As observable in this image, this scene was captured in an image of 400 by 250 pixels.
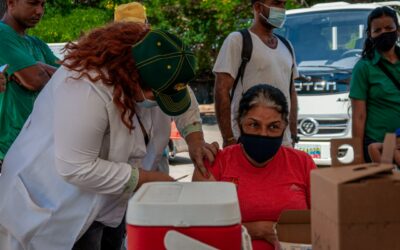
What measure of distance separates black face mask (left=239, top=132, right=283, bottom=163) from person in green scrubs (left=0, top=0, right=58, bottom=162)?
1.06 m

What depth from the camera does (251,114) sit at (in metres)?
3.01

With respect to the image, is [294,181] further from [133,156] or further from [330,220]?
[330,220]

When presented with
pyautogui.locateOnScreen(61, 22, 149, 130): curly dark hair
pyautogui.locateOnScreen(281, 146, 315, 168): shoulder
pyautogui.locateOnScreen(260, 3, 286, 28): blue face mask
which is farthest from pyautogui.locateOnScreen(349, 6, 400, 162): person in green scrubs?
pyautogui.locateOnScreen(61, 22, 149, 130): curly dark hair

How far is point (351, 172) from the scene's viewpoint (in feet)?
5.67

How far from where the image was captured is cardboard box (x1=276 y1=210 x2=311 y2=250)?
2172mm

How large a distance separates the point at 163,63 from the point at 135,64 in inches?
4.4

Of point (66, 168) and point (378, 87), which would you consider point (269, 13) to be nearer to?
point (378, 87)

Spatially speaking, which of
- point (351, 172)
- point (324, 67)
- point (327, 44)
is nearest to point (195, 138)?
point (351, 172)

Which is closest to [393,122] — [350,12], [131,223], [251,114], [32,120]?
[251,114]

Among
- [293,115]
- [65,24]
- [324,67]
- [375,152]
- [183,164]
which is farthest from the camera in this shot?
[65,24]

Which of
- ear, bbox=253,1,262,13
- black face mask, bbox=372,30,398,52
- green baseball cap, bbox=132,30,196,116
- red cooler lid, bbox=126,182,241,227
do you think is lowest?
black face mask, bbox=372,30,398,52

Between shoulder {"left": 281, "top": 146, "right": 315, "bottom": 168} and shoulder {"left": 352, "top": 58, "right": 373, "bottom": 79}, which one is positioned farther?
shoulder {"left": 352, "top": 58, "right": 373, "bottom": 79}

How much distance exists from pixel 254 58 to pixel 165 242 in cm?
270

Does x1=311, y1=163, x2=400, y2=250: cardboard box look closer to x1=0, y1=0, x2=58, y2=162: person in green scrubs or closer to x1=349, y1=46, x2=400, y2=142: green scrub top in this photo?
x1=0, y1=0, x2=58, y2=162: person in green scrubs
